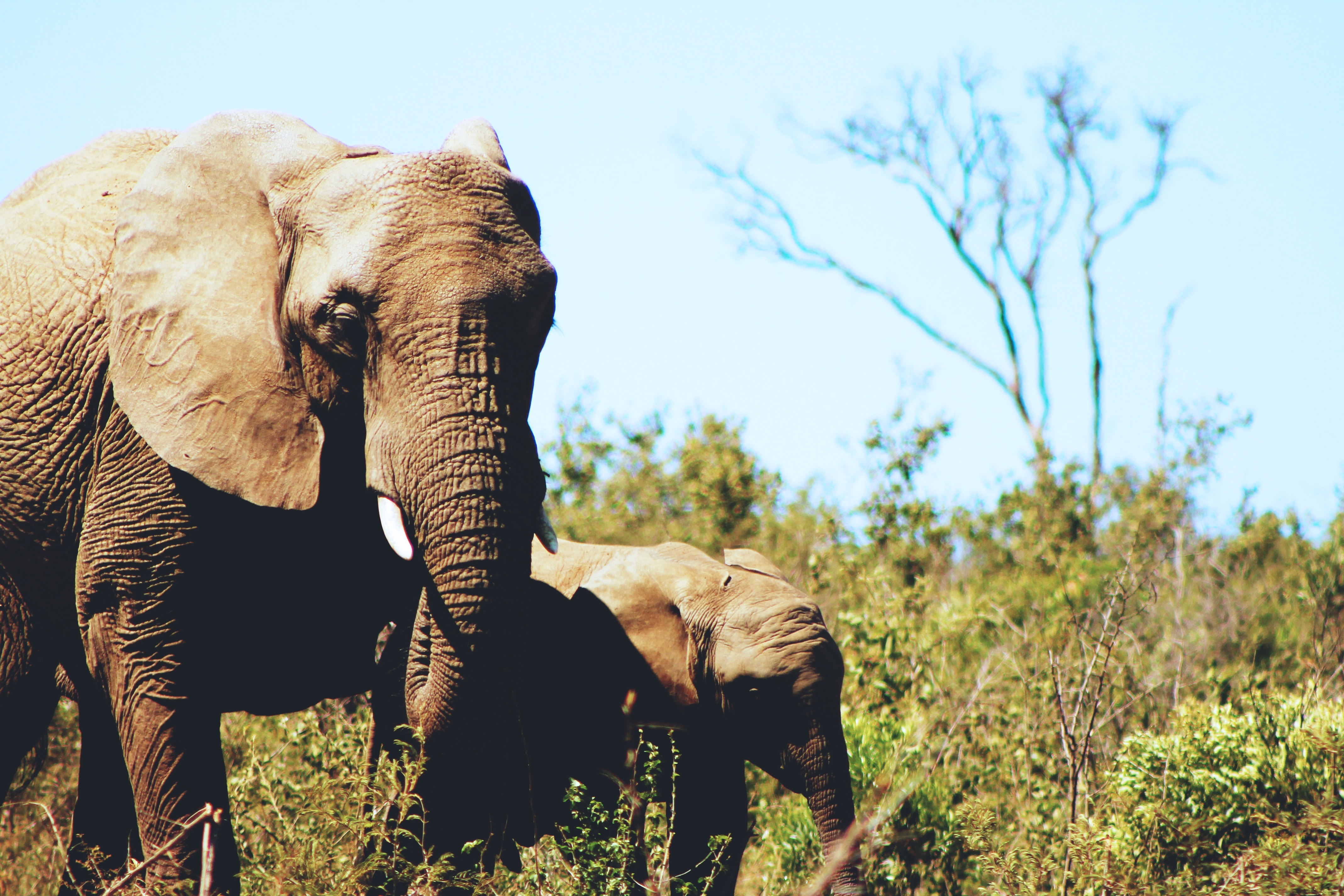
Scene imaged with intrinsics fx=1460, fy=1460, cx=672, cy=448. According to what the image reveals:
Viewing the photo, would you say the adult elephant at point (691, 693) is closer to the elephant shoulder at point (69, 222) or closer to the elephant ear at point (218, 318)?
the elephant ear at point (218, 318)

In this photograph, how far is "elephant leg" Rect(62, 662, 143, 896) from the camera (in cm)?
503

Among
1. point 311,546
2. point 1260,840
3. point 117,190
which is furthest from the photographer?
point 1260,840

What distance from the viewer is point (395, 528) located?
137 inches

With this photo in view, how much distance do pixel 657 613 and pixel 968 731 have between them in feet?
8.65

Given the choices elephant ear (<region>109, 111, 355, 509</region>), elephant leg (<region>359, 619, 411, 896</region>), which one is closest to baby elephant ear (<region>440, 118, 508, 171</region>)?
elephant ear (<region>109, 111, 355, 509</region>)

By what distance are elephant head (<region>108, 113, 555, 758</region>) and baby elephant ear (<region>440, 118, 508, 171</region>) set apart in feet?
0.03

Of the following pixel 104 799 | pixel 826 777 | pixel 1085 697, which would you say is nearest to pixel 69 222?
pixel 104 799

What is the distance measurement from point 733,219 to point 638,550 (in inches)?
721

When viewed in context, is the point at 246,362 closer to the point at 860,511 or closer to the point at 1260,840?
the point at 1260,840

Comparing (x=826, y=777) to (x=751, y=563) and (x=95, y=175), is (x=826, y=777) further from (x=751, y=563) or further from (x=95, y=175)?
(x=95, y=175)

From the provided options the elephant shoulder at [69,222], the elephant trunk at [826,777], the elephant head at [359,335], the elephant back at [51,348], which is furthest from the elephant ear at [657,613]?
the elephant shoulder at [69,222]

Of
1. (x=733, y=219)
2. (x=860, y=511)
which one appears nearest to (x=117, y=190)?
(x=860, y=511)

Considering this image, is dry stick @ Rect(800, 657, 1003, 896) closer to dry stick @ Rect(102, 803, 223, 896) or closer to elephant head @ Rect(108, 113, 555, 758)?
elephant head @ Rect(108, 113, 555, 758)

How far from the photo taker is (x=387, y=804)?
3.76 m
